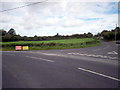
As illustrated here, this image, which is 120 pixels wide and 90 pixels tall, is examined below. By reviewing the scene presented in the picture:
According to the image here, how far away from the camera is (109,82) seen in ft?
17.1

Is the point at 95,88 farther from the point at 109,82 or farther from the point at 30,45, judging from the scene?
the point at 30,45

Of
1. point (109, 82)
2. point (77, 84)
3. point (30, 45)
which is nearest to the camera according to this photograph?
point (77, 84)

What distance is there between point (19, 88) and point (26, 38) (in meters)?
81.6

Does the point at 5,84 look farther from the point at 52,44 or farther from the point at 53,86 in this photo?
the point at 52,44

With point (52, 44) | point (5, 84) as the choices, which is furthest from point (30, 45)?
point (5, 84)

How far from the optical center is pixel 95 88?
4523mm

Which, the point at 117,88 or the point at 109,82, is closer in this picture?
the point at 117,88

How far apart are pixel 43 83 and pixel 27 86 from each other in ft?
2.29

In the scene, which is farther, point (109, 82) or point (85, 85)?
point (109, 82)

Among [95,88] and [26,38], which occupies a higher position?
[26,38]

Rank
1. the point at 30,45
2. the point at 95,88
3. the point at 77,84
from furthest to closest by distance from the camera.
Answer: the point at 30,45 < the point at 77,84 < the point at 95,88

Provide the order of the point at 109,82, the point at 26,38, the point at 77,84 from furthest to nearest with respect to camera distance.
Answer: the point at 26,38
the point at 109,82
the point at 77,84

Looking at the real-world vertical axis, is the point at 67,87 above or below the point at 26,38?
below

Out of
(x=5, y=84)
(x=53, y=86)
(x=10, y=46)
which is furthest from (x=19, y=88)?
(x=10, y=46)
